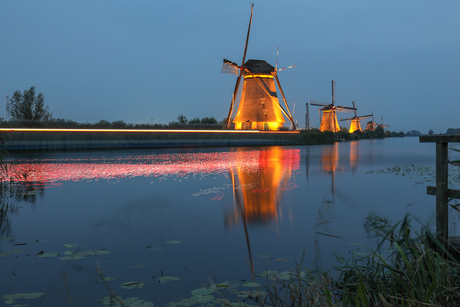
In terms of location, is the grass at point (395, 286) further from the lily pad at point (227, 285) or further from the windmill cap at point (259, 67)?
the windmill cap at point (259, 67)

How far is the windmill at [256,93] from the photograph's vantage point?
39.3m

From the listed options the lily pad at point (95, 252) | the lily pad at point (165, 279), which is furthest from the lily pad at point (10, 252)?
the lily pad at point (165, 279)

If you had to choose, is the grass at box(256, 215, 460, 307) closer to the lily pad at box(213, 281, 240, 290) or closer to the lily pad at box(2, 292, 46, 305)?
the lily pad at box(213, 281, 240, 290)

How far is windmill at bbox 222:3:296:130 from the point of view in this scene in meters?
39.3

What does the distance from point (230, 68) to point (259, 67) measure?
331 cm

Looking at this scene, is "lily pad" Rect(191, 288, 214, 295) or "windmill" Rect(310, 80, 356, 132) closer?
"lily pad" Rect(191, 288, 214, 295)

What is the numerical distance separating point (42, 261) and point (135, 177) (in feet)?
26.8

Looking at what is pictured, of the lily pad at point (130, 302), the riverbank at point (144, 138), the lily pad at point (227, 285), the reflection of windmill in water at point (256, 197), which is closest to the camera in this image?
the lily pad at point (130, 302)

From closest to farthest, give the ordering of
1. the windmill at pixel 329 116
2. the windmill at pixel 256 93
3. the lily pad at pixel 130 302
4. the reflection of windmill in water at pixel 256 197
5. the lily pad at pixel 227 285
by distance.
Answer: the lily pad at pixel 130 302, the lily pad at pixel 227 285, the reflection of windmill in water at pixel 256 197, the windmill at pixel 256 93, the windmill at pixel 329 116

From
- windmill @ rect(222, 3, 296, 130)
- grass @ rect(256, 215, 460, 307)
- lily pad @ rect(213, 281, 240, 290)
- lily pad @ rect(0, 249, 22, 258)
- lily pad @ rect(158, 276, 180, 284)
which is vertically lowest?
lily pad @ rect(213, 281, 240, 290)

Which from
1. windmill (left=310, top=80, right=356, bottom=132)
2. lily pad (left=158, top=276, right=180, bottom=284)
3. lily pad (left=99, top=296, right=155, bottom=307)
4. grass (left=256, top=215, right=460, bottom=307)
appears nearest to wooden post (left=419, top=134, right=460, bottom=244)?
grass (left=256, top=215, right=460, bottom=307)

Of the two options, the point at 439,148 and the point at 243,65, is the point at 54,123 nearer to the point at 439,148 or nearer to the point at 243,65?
the point at 243,65

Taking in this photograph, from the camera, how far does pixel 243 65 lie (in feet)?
130

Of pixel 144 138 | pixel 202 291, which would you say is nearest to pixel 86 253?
pixel 202 291
